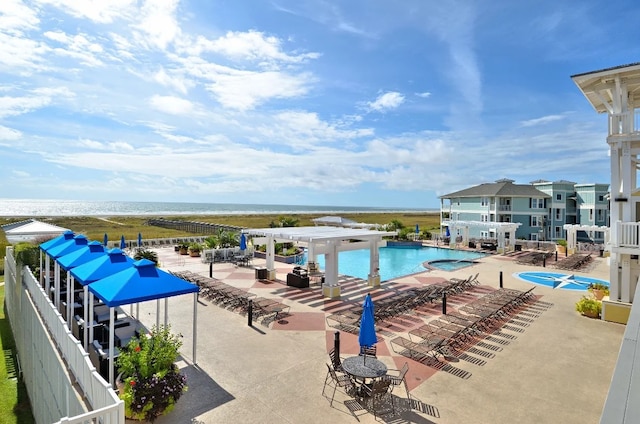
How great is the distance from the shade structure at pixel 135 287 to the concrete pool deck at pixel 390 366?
2.35 m

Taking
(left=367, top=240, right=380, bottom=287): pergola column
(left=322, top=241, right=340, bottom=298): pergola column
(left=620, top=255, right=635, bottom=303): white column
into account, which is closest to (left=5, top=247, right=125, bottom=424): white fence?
(left=322, top=241, right=340, bottom=298): pergola column

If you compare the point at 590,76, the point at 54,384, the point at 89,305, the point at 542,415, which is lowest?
the point at 542,415

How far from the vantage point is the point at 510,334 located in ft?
40.7

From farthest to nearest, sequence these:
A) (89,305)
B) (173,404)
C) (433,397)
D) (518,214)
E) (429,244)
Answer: (518,214) → (429,244) → (89,305) → (433,397) → (173,404)

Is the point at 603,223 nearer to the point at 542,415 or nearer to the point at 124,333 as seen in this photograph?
the point at 542,415

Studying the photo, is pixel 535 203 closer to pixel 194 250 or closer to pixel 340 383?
pixel 194 250

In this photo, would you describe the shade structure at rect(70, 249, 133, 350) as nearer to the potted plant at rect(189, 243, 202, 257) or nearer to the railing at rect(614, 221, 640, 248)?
the railing at rect(614, 221, 640, 248)

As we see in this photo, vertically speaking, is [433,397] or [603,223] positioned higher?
[603,223]

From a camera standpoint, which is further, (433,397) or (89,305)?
(89,305)

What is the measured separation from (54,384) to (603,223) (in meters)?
52.9

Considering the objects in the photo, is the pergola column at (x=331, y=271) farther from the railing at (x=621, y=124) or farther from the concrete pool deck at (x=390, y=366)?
the railing at (x=621, y=124)

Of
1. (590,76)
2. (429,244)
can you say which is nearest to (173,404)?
(590,76)

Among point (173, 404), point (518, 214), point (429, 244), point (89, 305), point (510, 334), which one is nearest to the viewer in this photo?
point (173, 404)

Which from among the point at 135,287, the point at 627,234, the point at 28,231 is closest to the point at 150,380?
the point at 135,287
